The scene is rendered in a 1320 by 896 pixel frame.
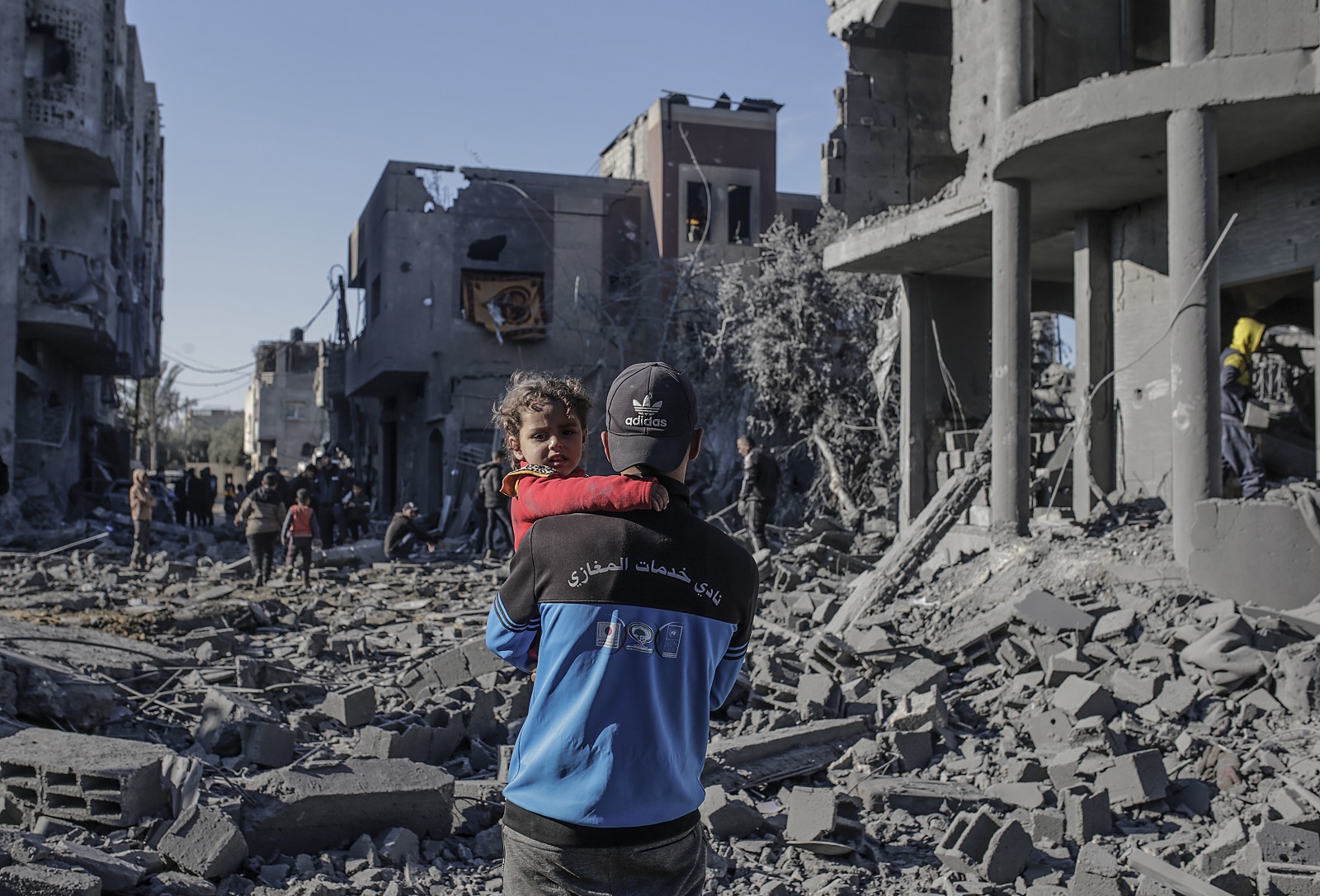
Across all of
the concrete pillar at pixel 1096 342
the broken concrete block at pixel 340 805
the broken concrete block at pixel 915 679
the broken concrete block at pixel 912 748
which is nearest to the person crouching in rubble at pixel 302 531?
the broken concrete block at pixel 915 679

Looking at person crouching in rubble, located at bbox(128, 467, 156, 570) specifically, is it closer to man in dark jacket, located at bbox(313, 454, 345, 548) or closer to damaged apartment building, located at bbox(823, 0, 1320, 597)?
man in dark jacket, located at bbox(313, 454, 345, 548)

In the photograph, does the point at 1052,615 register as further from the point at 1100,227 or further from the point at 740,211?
the point at 740,211

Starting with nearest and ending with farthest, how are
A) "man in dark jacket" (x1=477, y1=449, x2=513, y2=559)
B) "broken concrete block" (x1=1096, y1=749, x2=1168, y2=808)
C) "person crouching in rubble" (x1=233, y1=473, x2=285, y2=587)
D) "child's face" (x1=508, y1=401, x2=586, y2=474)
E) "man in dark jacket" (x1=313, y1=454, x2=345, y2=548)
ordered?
"child's face" (x1=508, y1=401, x2=586, y2=474)
"broken concrete block" (x1=1096, y1=749, x2=1168, y2=808)
"person crouching in rubble" (x1=233, y1=473, x2=285, y2=587)
"man in dark jacket" (x1=477, y1=449, x2=513, y2=559)
"man in dark jacket" (x1=313, y1=454, x2=345, y2=548)

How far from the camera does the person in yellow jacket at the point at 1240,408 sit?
9.01 meters

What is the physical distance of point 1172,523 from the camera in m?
8.59

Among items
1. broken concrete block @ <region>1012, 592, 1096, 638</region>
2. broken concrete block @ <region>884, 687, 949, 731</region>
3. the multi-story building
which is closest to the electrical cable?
broken concrete block @ <region>1012, 592, 1096, 638</region>

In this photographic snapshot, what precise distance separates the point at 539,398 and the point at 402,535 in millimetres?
14483

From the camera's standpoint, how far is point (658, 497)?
7.07ft

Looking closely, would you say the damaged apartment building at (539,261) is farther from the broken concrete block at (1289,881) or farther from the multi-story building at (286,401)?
the multi-story building at (286,401)

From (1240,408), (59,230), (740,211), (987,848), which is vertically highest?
(740,211)

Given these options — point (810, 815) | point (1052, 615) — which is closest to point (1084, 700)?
point (1052, 615)

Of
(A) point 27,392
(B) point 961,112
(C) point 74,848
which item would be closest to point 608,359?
(A) point 27,392

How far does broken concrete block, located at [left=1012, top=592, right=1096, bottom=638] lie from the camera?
7117 mm

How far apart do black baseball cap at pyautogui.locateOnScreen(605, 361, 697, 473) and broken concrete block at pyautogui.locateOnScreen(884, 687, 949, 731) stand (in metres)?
4.50
